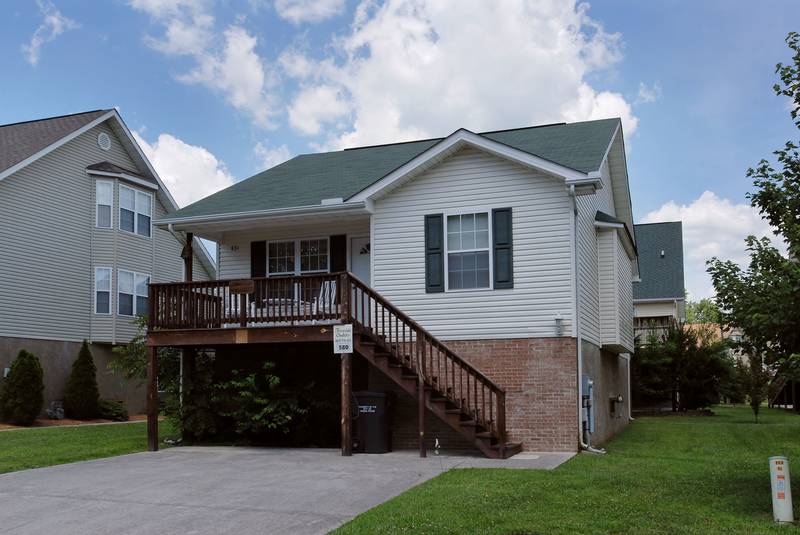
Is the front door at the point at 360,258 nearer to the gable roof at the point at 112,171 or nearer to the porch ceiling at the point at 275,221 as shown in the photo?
the porch ceiling at the point at 275,221

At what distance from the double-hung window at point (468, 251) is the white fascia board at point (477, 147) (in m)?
1.16

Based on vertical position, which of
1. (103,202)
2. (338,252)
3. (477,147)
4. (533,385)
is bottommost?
(533,385)

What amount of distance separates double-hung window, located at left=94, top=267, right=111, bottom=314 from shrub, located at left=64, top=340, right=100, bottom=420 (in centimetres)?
193

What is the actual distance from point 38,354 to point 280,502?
1804 centimetres

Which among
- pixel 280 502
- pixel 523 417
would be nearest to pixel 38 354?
pixel 523 417

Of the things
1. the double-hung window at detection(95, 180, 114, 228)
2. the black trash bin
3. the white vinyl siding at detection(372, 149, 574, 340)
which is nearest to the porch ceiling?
the white vinyl siding at detection(372, 149, 574, 340)

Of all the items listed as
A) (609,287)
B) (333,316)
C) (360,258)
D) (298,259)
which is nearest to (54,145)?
(298,259)

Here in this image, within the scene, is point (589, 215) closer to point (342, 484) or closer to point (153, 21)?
point (342, 484)

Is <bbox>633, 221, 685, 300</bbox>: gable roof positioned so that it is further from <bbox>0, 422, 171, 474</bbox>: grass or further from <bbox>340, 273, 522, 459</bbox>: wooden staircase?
<bbox>0, 422, 171, 474</bbox>: grass

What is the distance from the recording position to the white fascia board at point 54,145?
2377 centimetres

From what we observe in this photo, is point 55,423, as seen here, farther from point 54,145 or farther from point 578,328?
point 578,328

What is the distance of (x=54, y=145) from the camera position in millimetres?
25297

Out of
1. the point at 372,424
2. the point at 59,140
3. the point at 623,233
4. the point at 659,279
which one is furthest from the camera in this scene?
the point at 659,279

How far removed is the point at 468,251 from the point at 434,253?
637mm
